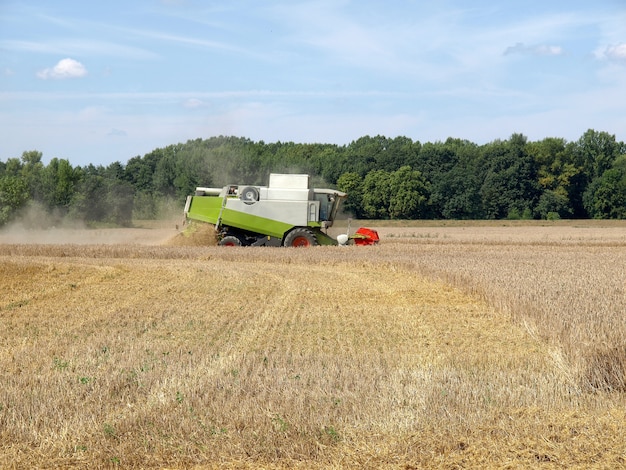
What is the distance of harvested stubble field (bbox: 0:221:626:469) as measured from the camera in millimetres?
6039

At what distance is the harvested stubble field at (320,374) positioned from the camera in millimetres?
6039

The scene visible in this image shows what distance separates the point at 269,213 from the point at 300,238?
1386 mm

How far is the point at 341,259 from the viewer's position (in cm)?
2323

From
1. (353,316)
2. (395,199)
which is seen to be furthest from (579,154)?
(353,316)

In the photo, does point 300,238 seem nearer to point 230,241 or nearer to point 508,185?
point 230,241

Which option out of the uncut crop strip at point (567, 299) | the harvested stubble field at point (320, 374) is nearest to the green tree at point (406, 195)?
the uncut crop strip at point (567, 299)

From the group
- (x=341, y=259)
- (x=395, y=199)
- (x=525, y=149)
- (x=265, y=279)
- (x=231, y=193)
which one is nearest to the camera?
(x=265, y=279)

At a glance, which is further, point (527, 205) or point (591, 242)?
point (527, 205)

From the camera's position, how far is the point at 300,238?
2770 centimetres

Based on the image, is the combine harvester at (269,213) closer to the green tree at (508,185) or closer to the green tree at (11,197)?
the green tree at (11,197)

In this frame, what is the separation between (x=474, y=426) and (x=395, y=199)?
70.0 metres

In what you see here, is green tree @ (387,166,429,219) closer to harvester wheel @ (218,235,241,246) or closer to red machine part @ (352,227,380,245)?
red machine part @ (352,227,380,245)

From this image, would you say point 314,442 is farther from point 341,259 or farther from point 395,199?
point 395,199

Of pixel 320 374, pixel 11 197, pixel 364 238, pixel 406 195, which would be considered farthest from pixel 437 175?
pixel 320 374
